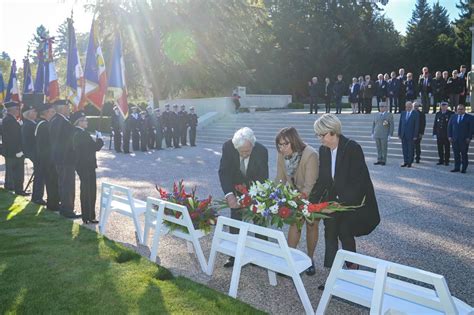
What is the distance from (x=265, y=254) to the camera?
15.3ft

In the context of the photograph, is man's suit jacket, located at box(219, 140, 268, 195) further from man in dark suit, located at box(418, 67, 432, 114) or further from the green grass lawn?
man in dark suit, located at box(418, 67, 432, 114)

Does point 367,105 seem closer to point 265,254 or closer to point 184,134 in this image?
point 184,134

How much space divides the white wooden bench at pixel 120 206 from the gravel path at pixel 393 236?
28 cm

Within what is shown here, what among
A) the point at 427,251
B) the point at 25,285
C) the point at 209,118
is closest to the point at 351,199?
the point at 427,251

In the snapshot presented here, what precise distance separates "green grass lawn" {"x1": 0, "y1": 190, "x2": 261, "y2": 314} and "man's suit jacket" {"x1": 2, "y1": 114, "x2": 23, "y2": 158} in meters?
4.51

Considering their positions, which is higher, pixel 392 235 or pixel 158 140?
pixel 158 140

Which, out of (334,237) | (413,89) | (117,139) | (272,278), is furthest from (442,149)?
(117,139)

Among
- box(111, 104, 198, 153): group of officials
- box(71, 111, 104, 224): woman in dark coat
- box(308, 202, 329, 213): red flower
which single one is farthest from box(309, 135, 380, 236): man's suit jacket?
box(111, 104, 198, 153): group of officials

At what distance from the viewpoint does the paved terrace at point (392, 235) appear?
16.1 feet

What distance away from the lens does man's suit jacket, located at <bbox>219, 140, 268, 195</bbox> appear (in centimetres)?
570

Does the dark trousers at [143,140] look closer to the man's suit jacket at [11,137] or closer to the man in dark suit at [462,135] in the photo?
the man's suit jacket at [11,137]

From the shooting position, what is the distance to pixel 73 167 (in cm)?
852

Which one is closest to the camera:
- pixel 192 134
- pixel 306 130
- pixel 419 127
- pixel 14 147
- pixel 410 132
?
pixel 14 147

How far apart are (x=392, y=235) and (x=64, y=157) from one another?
20.1ft
